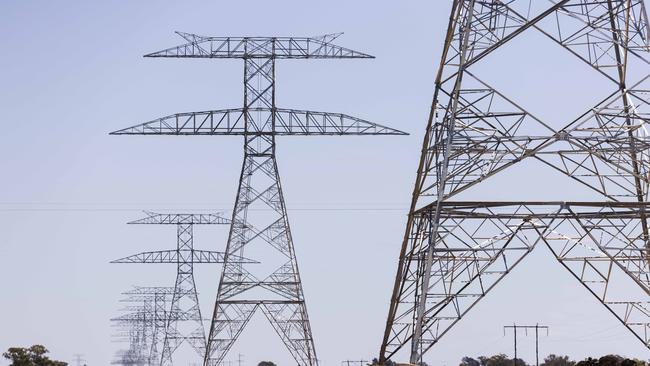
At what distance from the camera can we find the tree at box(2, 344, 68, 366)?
367 feet

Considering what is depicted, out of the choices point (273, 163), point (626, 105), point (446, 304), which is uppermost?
point (273, 163)

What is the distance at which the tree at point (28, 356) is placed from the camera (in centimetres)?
11188

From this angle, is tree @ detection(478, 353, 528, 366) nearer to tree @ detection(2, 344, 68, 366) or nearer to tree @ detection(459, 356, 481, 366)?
tree @ detection(459, 356, 481, 366)

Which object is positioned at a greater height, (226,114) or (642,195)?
(226,114)

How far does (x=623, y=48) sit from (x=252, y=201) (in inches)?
1278

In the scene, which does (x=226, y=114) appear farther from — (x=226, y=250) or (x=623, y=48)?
(x=623, y=48)

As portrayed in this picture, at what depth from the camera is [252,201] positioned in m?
77.6

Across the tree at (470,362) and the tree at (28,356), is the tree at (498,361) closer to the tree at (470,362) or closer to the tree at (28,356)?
the tree at (470,362)

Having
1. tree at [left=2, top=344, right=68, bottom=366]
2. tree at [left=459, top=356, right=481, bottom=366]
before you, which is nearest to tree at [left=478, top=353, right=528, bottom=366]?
tree at [left=459, top=356, right=481, bottom=366]

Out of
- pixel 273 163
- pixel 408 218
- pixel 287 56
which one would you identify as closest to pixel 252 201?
pixel 273 163

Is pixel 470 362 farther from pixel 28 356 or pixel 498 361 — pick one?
pixel 28 356

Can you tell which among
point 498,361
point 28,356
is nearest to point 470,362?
point 498,361

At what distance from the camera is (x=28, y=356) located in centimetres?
11312

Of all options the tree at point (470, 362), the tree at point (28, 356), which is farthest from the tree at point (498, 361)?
the tree at point (28, 356)
